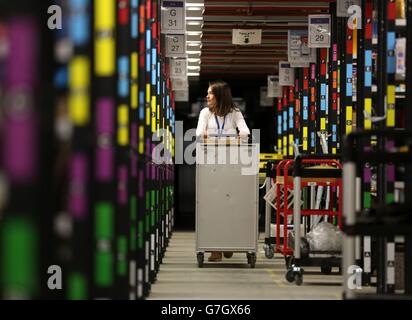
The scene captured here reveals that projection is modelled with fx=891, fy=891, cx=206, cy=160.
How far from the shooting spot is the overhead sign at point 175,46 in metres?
14.6

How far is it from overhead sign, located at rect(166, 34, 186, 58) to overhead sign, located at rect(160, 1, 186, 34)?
229 cm

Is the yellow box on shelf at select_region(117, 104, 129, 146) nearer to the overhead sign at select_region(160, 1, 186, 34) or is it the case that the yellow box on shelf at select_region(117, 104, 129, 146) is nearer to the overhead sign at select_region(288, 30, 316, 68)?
the overhead sign at select_region(160, 1, 186, 34)

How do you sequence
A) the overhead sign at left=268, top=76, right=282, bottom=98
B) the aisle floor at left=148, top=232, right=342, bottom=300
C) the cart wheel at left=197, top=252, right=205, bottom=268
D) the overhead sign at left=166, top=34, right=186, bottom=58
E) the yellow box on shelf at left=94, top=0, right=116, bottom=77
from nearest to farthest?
1. the yellow box on shelf at left=94, top=0, right=116, bottom=77
2. the aisle floor at left=148, top=232, right=342, bottom=300
3. the cart wheel at left=197, top=252, right=205, bottom=268
4. the overhead sign at left=166, top=34, right=186, bottom=58
5. the overhead sign at left=268, top=76, right=282, bottom=98

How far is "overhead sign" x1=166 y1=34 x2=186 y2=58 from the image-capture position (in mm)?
14555

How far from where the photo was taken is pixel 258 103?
27.8m

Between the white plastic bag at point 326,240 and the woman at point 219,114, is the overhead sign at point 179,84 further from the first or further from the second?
the white plastic bag at point 326,240

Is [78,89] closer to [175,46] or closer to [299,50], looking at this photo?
[175,46]

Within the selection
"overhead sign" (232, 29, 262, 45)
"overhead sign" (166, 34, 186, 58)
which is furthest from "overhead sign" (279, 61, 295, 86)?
"overhead sign" (166, 34, 186, 58)

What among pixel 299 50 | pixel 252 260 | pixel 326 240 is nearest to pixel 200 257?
pixel 252 260

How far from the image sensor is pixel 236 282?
7984 millimetres

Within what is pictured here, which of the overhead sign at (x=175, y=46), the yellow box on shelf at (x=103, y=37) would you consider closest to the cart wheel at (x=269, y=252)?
the overhead sign at (x=175, y=46)

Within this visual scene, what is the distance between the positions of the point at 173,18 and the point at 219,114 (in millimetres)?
2763

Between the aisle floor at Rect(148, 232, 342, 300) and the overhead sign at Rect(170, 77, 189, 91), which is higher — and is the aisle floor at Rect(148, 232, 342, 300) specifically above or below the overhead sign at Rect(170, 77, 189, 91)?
below
